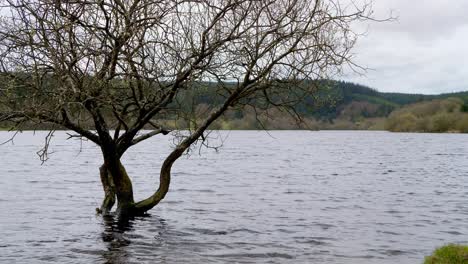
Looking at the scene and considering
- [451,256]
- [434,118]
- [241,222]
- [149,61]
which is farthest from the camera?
[434,118]

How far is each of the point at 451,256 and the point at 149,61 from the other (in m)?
8.06

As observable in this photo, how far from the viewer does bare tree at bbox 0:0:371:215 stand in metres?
11.9

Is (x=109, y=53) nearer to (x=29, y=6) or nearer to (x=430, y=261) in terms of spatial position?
(x=29, y=6)

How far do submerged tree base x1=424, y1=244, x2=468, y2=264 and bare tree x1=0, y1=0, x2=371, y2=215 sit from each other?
20.1 ft

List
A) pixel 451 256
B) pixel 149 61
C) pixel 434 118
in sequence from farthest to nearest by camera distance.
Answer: pixel 434 118 < pixel 149 61 < pixel 451 256

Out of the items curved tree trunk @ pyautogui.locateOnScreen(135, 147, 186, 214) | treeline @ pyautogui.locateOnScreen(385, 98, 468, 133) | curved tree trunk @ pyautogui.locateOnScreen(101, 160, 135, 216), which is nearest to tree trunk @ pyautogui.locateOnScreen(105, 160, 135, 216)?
curved tree trunk @ pyautogui.locateOnScreen(101, 160, 135, 216)

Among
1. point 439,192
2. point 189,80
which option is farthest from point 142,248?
point 439,192

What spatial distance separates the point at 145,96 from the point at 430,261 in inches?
324

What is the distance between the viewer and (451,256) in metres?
9.32

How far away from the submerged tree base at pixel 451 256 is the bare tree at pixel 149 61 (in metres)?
6.13

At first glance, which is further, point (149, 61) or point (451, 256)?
point (149, 61)

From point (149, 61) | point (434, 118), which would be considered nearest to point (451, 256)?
point (149, 61)

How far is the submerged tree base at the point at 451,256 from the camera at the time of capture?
915 cm

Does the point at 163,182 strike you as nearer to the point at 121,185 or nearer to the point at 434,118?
→ the point at 121,185
